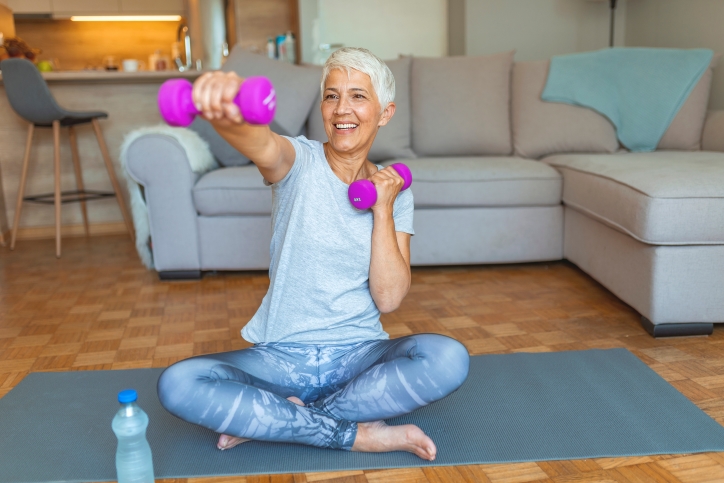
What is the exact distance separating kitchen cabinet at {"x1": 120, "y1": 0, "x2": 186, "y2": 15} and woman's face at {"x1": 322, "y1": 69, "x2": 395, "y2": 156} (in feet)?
15.2

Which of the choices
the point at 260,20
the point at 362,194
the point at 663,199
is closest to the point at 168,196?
the point at 362,194

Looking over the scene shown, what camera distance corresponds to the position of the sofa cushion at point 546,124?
312 cm

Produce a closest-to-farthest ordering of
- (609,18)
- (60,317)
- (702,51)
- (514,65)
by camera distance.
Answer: (60,317), (702,51), (514,65), (609,18)

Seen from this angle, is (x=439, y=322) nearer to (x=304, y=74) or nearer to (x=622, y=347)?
(x=622, y=347)

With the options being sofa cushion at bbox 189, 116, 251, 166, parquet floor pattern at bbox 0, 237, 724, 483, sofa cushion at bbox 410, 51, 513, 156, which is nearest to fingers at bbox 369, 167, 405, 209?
parquet floor pattern at bbox 0, 237, 724, 483

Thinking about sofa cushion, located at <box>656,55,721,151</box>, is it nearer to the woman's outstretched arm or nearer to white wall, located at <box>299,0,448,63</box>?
white wall, located at <box>299,0,448,63</box>

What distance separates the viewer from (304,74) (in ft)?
10.3

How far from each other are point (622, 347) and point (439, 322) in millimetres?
564

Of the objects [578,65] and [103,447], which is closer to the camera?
[103,447]

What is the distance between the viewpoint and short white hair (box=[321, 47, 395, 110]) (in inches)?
50.1

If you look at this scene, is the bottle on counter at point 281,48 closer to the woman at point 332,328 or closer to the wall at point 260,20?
the wall at point 260,20

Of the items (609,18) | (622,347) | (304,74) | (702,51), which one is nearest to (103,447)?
(622,347)

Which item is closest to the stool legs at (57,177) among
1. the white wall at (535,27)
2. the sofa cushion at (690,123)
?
the white wall at (535,27)

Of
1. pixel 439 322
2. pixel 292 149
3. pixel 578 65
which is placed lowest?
pixel 439 322
